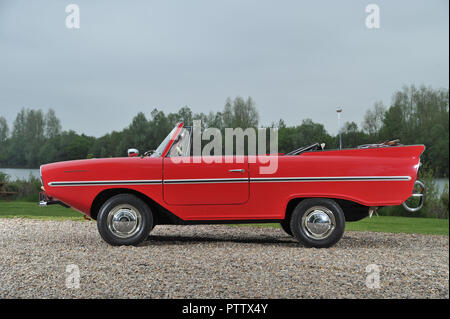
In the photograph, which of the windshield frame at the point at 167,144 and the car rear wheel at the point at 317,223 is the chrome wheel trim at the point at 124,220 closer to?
the windshield frame at the point at 167,144

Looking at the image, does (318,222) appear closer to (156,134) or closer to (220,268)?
(220,268)

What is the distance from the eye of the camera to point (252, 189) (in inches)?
232

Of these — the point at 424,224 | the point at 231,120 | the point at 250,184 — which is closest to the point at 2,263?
the point at 250,184

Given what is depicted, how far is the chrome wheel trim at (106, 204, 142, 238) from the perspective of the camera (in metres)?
5.89

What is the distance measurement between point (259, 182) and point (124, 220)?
1922 millimetres

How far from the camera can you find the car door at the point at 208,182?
5.89m

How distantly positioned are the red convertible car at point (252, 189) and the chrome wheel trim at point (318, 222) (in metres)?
0.01

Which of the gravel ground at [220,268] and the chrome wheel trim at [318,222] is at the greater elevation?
the chrome wheel trim at [318,222]

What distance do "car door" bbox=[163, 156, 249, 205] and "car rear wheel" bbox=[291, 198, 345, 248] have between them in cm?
78
